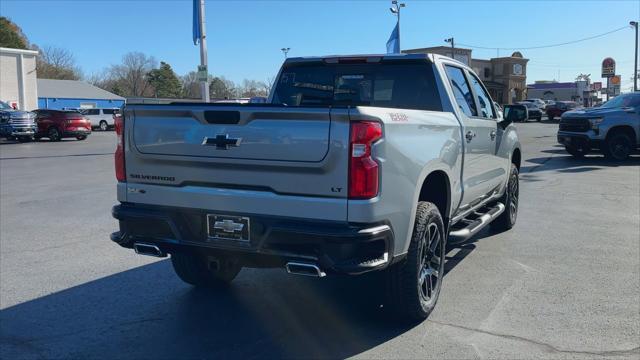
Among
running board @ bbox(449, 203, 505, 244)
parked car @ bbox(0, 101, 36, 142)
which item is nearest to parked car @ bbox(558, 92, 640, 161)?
running board @ bbox(449, 203, 505, 244)

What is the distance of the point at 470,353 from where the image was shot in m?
3.94

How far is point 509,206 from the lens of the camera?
25.0ft

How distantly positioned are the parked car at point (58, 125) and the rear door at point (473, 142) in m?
27.5

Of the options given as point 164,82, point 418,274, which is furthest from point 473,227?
point 164,82

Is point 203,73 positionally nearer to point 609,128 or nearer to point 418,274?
point 609,128

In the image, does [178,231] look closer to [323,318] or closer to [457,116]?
[323,318]

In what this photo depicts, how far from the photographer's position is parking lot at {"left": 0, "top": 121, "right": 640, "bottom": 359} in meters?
4.06

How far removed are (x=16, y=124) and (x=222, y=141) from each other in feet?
90.8

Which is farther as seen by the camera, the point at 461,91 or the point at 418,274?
the point at 461,91

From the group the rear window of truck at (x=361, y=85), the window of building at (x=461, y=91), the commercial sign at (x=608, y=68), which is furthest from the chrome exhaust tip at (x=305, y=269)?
the commercial sign at (x=608, y=68)

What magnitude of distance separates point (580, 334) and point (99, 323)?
3654 mm

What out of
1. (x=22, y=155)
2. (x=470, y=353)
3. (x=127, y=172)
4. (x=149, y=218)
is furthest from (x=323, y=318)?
(x=22, y=155)

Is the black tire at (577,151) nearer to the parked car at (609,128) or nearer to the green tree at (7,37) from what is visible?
the parked car at (609,128)

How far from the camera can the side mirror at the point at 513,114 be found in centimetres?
680
